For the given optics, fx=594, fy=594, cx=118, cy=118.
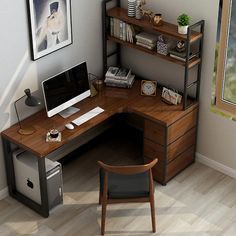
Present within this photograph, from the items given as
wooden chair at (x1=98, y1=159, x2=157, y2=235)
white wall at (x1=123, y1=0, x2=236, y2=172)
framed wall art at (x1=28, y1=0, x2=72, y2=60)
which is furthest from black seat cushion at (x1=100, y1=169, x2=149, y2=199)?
framed wall art at (x1=28, y1=0, x2=72, y2=60)

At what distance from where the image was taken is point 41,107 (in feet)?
17.4

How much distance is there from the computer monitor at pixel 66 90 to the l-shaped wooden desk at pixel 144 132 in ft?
0.32

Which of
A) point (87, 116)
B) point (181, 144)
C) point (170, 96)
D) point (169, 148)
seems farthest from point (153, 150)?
point (87, 116)

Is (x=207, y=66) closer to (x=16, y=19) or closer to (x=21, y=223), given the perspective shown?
(x=16, y=19)

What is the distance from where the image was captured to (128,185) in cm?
469

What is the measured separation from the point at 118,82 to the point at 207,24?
3.40ft

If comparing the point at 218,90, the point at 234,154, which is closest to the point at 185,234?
the point at 234,154

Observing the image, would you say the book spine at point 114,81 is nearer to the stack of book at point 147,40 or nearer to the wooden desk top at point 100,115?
the wooden desk top at point 100,115

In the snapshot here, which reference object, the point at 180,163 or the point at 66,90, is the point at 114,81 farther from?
the point at 180,163

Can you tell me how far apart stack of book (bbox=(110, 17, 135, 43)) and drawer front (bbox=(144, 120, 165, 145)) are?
0.82 m

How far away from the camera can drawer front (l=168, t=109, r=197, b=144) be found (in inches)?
205

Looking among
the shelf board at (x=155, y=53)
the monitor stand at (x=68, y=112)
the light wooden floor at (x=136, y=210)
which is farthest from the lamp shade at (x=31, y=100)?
the shelf board at (x=155, y=53)

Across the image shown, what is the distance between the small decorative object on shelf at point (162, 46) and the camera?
519 cm

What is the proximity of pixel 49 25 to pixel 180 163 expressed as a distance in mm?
1741
